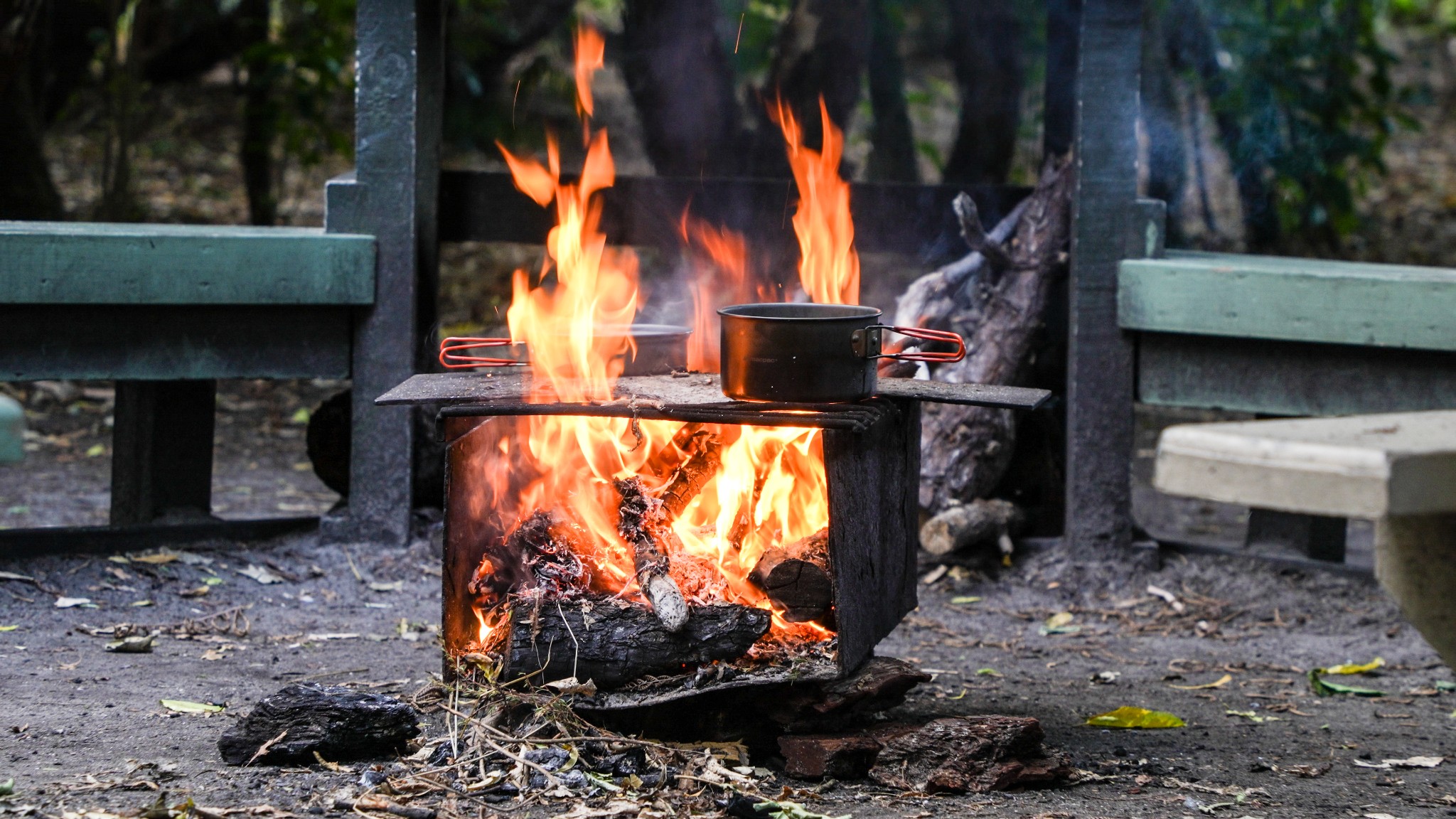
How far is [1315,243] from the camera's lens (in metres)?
10.6

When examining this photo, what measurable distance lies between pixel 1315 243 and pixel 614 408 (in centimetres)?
891

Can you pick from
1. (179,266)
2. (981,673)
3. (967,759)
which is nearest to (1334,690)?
(981,673)

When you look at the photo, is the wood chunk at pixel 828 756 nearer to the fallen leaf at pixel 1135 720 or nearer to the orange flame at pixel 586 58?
the fallen leaf at pixel 1135 720

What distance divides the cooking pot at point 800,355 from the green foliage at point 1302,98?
5.87 meters

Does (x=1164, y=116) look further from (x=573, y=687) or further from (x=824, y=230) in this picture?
(x=573, y=687)

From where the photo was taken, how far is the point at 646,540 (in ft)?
11.8

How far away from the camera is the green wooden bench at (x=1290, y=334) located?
4848mm

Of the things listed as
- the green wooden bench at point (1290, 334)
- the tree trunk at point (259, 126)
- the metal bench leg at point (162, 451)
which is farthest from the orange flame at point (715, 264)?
the tree trunk at point (259, 126)

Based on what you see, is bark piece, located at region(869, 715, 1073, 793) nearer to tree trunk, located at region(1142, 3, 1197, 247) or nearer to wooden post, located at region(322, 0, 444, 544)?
wooden post, located at region(322, 0, 444, 544)

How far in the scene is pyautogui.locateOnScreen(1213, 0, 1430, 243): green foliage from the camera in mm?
8344

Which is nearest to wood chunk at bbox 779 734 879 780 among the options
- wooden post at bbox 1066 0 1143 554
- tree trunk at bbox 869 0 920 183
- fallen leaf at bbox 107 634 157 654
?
fallen leaf at bbox 107 634 157 654

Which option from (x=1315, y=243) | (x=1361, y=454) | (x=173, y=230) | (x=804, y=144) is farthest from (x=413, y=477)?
(x=1315, y=243)

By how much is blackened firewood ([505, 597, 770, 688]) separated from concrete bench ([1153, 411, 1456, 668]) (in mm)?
1352

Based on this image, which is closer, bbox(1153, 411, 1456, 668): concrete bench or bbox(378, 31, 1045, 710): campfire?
bbox(1153, 411, 1456, 668): concrete bench
